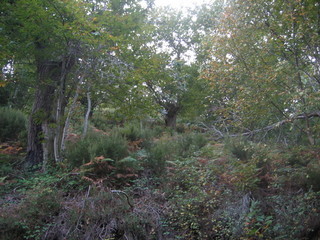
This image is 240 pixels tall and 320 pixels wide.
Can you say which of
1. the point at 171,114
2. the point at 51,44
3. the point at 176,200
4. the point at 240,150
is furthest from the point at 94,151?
the point at 171,114

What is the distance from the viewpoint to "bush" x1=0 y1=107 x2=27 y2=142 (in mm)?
8500

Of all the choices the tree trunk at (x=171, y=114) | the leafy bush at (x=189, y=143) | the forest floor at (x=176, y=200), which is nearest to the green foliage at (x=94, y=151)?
the forest floor at (x=176, y=200)

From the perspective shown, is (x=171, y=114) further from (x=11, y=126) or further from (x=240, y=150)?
(x=240, y=150)

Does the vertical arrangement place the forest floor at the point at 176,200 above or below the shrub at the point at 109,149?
below

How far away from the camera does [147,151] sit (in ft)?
24.2

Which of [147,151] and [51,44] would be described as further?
[147,151]

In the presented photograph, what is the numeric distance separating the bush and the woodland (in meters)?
0.05

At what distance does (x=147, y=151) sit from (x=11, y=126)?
4614mm

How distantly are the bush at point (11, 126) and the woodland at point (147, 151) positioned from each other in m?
0.05

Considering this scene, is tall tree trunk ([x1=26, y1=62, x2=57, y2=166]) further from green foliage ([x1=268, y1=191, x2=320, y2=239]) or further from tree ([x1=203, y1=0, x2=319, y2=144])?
green foliage ([x1=268, y1=191, x2=320, y2=239])

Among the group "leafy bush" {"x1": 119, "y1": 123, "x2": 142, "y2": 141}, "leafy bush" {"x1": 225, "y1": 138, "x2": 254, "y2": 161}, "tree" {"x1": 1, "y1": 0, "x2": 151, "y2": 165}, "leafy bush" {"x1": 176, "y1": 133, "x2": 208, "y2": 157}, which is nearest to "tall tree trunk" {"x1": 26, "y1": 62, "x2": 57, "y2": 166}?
"tree" {"x1": 1, "y1": 0, "x2": 151, "y2": 165}

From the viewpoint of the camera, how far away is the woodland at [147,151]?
4688 mm

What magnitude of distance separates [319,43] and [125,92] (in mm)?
4508

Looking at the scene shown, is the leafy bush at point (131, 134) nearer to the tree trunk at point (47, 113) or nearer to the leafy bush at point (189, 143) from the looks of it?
the leafy bush at point (189, 143)
